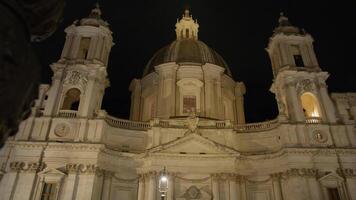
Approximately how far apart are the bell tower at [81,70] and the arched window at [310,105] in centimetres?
1815

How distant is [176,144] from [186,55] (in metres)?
13.3

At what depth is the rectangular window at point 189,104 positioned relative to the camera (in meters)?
29.7

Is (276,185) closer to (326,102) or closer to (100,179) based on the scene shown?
(326,102)

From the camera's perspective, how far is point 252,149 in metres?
25.8

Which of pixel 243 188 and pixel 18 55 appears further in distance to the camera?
pixel 243 188

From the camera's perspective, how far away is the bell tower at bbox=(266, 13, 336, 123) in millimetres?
26156

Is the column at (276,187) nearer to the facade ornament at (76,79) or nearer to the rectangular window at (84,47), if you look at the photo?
the facade ornament at (76,79)

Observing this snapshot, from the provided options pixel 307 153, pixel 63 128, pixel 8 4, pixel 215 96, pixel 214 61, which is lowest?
pixel 8 4

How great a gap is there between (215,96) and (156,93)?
238 inches

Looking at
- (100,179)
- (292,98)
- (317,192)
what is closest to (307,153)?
(317,192)

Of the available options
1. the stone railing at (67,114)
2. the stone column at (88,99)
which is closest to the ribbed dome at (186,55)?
the stone column at (88,99)

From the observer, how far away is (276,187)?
77.3 feet

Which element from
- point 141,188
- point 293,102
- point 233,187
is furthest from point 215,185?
point 293,102

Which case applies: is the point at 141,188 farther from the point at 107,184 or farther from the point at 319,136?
the point at 319,136
